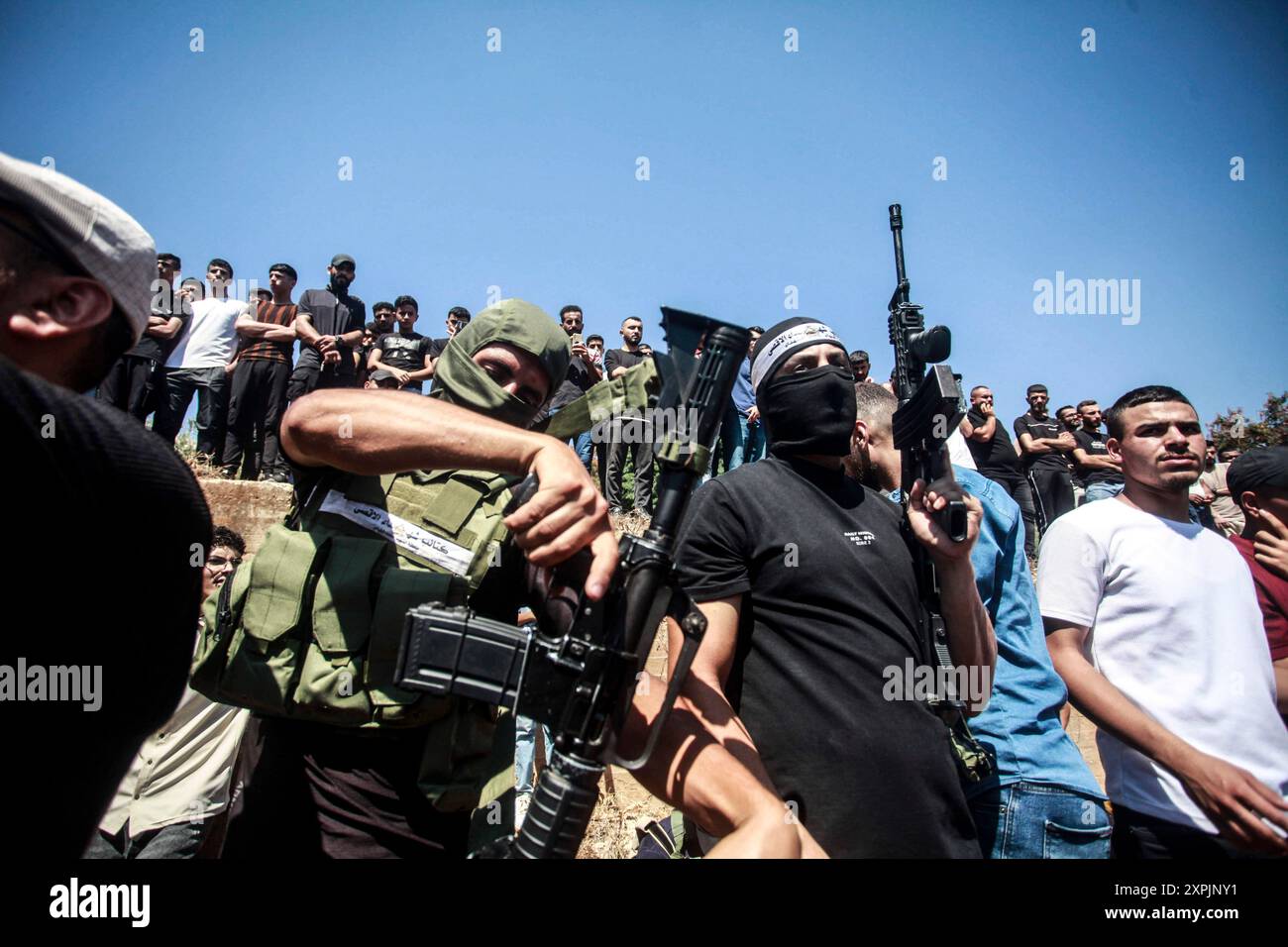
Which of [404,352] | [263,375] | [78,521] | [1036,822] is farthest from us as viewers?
[404,352]

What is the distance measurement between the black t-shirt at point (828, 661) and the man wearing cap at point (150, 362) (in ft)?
21.3

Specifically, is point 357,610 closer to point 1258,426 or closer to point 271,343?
point 271,343

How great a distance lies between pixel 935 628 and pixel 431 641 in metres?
1.50

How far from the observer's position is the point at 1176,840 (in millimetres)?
2479

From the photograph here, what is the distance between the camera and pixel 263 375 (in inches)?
289

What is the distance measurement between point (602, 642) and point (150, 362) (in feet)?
23.4

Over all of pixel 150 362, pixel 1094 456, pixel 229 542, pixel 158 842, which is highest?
pixel 150 362

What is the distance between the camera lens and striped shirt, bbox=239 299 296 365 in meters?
7.38

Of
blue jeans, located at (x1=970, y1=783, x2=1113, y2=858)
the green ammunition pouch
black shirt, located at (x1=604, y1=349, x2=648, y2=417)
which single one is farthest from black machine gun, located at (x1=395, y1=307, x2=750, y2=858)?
black shirt, located at (x1=604, y1=349, x2=648, y2=417)

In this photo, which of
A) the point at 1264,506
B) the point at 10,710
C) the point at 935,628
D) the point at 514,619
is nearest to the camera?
the point at 10,710

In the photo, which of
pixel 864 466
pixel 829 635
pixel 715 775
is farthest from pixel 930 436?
pixel 715 775

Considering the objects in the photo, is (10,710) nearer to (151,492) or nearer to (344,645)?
(151,492)

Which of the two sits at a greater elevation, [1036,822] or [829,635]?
[829,635]
